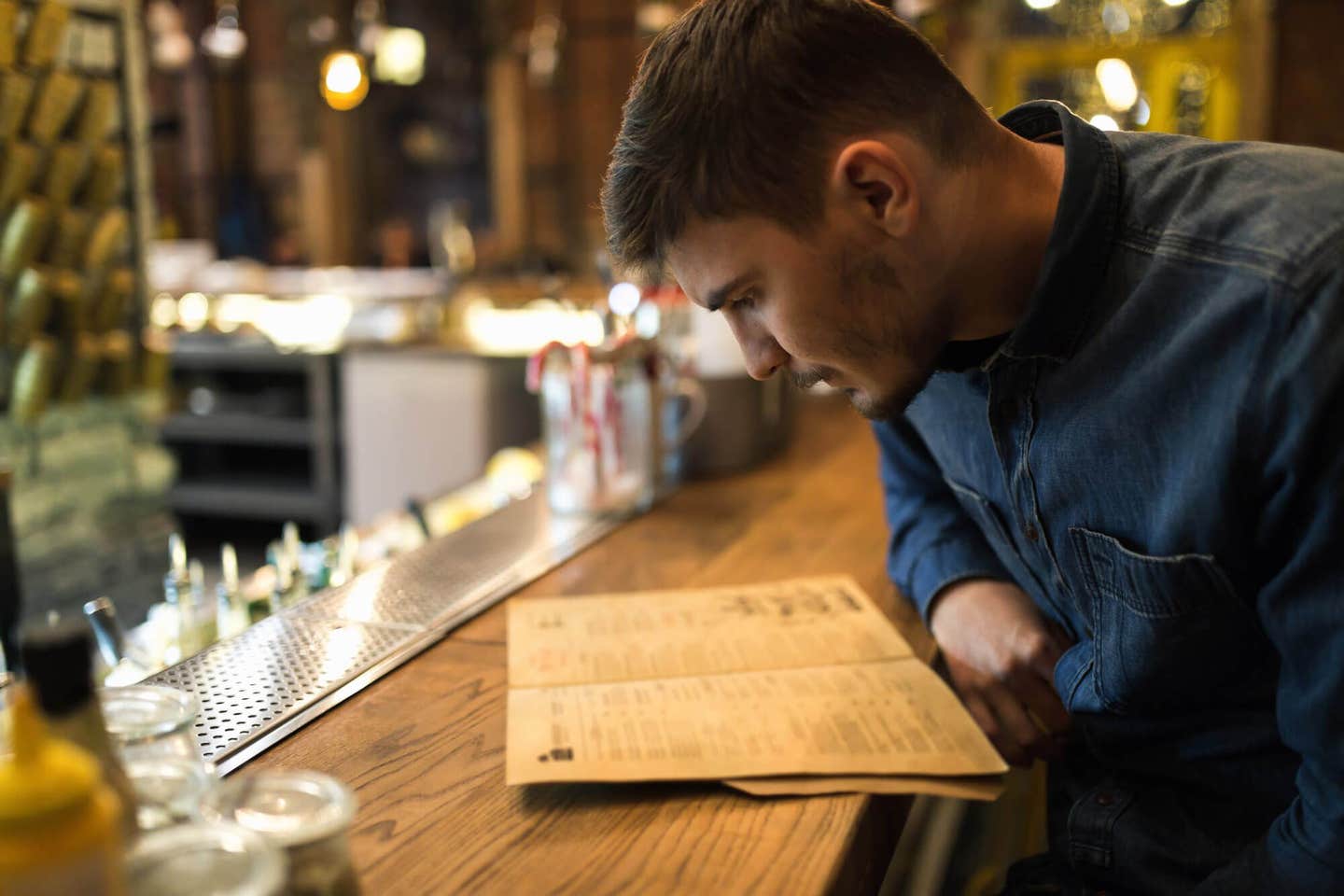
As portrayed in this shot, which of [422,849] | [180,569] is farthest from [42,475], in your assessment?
[422,849]

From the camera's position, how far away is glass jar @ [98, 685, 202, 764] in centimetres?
74

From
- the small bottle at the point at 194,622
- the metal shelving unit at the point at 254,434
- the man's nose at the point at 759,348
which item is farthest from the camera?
the metal shelving unit at the point at 254,434

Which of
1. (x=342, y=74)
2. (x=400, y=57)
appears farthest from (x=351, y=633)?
(x=400, y=57)

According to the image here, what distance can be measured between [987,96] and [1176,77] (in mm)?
1195

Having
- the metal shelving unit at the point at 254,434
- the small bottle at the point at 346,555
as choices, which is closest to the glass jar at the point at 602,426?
the small bottle at the point at 346,555

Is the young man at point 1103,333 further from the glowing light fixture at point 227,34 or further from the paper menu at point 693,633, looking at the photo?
the glowing light fixture at point 227,34

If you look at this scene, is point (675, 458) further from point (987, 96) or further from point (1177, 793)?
point (987, 96)

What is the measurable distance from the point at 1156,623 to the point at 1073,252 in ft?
1.10

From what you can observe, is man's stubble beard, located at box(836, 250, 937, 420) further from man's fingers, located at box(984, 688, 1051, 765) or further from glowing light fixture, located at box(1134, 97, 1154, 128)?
glowing light fixture, located at box(1134, 97, 1154, 128)

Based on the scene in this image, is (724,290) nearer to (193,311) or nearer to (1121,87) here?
(1121,87)

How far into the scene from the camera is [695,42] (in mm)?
987

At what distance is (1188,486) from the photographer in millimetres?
925

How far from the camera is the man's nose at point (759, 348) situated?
1.07 m

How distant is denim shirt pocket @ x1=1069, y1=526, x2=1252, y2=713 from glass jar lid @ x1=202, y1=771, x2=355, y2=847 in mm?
686
